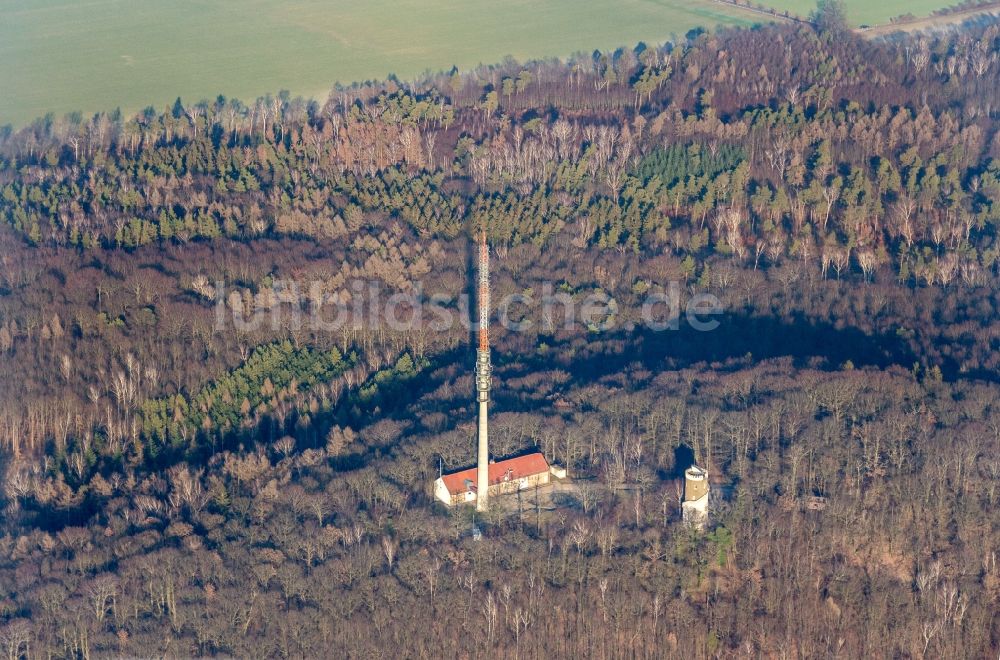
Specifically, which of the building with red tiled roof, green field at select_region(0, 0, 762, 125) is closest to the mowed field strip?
green field at select_region(0, 0, 762, 125)

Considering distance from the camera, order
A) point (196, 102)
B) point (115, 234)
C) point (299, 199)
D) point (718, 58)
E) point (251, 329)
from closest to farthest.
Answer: point (251, 329) < point (115, 234) < point (299, 199) < point (196, 102) < point (718, 58)

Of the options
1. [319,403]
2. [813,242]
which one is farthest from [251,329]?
[813,242]

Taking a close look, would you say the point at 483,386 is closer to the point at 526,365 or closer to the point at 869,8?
the point at 526,365

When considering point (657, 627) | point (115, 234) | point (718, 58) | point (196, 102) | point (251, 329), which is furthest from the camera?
point (718, 58)

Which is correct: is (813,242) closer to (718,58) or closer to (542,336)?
(542,336)

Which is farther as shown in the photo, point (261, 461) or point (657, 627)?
point (261, 461)

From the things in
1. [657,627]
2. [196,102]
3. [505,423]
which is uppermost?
[196,102]

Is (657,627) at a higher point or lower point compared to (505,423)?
lower

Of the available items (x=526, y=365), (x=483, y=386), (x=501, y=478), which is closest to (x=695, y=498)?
(x=501, y=478)
